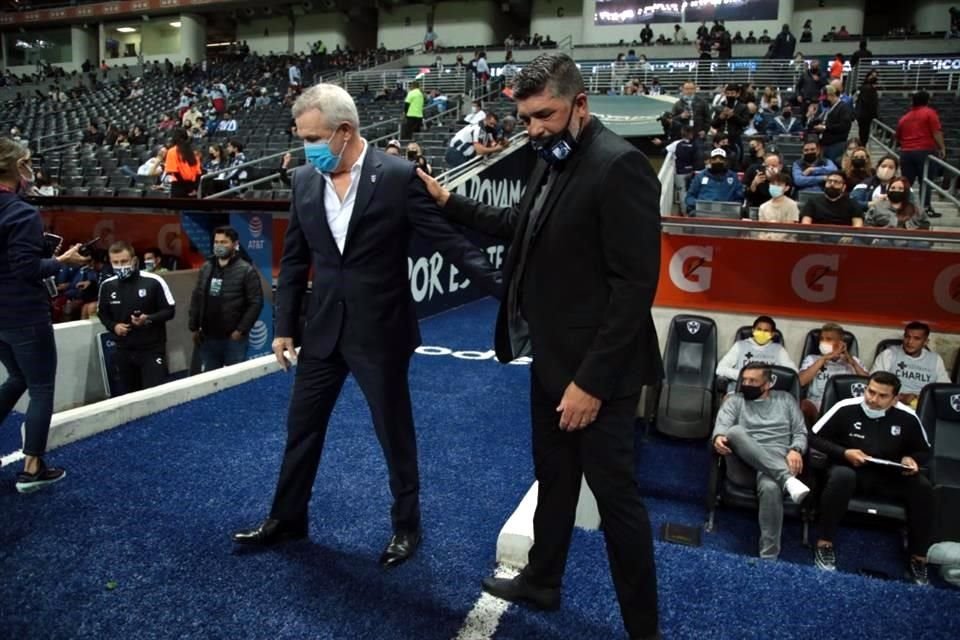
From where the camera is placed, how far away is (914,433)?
14.8 feet

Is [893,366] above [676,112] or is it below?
below

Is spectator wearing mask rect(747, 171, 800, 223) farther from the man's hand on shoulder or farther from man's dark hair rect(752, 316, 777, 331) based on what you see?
the man's hand on shoulder

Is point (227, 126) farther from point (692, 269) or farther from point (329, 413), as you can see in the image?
point (329, 413)

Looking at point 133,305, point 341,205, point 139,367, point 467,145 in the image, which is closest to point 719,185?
point 467,145

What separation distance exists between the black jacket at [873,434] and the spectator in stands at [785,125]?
10.0 meters

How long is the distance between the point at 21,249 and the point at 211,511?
1515 millimetres

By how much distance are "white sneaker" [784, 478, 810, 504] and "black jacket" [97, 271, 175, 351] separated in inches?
190

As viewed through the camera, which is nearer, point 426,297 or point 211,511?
point 211,511

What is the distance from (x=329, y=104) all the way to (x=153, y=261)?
19.9 ft

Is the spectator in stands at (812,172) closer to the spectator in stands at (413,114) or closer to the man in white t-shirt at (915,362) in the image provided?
the man in white t-shirt at (915,362)

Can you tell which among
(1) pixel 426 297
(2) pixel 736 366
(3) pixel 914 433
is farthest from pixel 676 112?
(3) pixel 914 433

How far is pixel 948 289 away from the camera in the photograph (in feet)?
18.7

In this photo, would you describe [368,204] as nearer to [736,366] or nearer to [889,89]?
[736,366]

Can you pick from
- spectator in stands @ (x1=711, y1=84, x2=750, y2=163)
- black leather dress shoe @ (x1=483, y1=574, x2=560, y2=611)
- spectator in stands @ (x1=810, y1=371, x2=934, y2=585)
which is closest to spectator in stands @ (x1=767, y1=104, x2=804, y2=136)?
spectator in stands @ (x1=711, y1=84, x2=750, y2=163)
